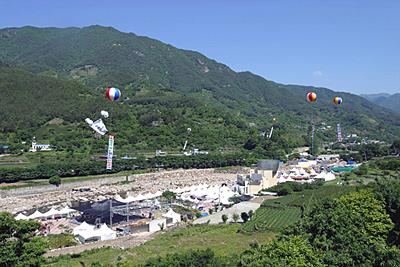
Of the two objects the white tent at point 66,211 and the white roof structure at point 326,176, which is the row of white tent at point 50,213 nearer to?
the white tent at point 66,211

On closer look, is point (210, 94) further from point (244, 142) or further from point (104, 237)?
point (104, 237)

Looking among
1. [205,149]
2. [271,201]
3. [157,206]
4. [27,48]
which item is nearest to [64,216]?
[157,206]

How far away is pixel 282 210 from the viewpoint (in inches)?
1032

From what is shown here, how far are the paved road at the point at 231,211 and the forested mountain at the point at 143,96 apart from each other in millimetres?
34068

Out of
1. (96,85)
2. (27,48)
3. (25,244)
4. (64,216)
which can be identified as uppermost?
(27,48)

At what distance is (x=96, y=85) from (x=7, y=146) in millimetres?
58071

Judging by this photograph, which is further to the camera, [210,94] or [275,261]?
[210,94]

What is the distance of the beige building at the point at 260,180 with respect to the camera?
3550 centimetres

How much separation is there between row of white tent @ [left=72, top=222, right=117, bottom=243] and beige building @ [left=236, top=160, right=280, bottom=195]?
51.9 ft

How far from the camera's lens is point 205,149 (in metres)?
64.3

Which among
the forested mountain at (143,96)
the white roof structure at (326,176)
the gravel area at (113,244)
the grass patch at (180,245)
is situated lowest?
the gravel area at (113,244)

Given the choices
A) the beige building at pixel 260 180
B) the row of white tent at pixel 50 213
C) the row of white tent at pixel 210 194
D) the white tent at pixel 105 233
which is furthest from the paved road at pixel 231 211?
the row of white tent at pixel 50 213

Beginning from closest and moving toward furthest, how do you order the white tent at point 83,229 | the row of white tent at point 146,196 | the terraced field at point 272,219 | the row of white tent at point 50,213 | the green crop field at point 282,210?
the white tent at point 83,229
the terraced field at point 272,219
the green crop field at point 282,210
the row of white tent at point 50,213
the row of white tent at point 146,196

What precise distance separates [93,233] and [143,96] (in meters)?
76.9
